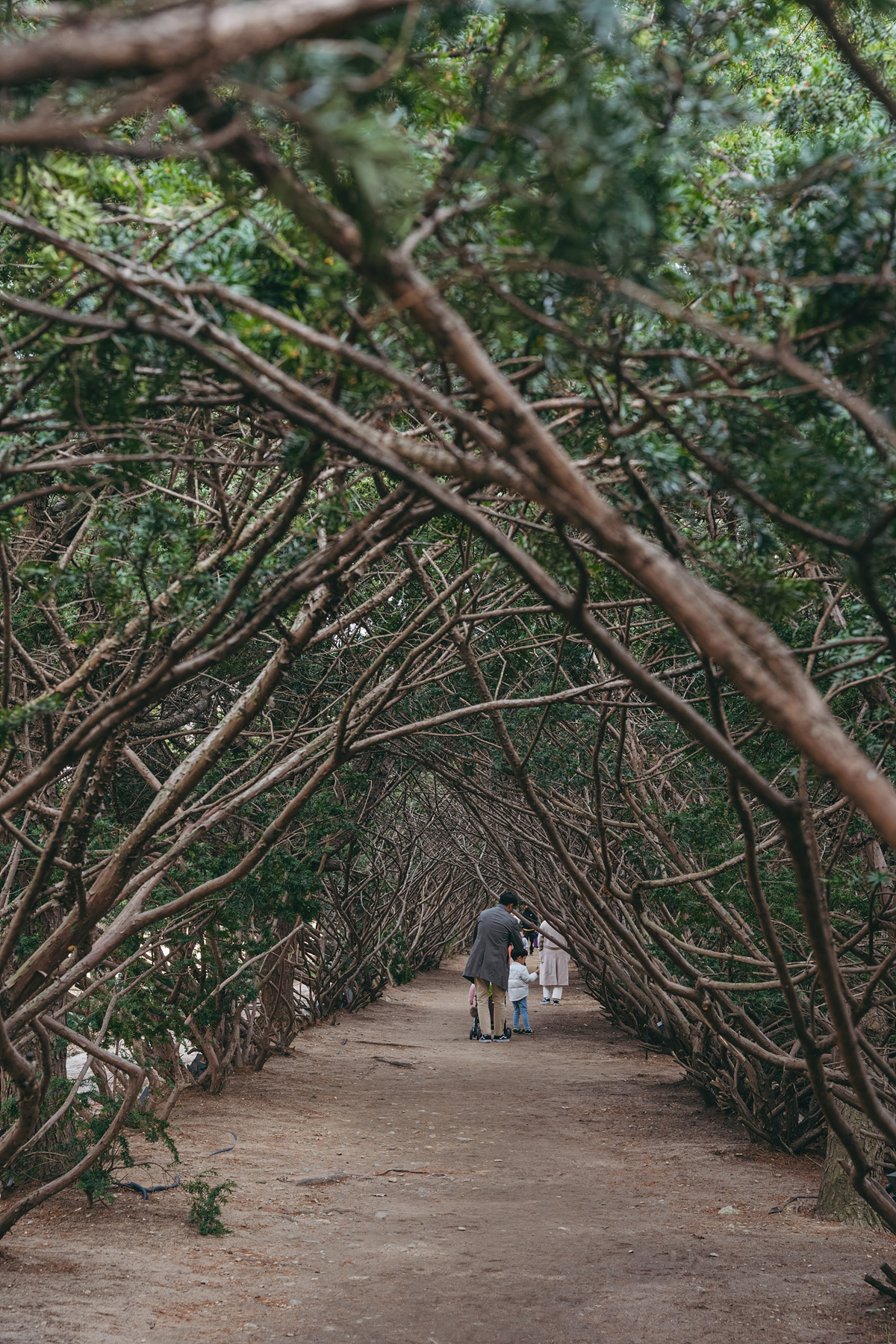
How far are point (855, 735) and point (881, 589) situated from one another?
121 centimetres

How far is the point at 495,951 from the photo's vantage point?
565 inches

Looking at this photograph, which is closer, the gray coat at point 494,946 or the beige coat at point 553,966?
the gray coat at point 494,946

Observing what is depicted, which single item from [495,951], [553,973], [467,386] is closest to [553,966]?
[553,973]

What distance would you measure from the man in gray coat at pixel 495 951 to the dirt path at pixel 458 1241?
3.67 m

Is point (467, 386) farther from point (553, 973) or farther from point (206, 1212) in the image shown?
point (553, 973)

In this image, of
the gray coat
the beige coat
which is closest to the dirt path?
the gray coat

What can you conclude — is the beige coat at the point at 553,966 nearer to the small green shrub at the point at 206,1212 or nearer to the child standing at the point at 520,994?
the child standing at the point at 520,994

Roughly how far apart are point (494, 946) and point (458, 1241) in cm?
826

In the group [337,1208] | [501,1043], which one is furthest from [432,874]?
[337,1208]

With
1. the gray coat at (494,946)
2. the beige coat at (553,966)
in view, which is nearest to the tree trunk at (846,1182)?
the gray coat at (494,946)

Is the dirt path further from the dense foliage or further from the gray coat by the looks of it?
the gray coat

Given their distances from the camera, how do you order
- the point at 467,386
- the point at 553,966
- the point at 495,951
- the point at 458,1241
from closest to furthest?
1. the point at 467,386
2. the point at 458,1241
3. the point at 495,951
4. the point at 553,966

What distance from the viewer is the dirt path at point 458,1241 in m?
4.76

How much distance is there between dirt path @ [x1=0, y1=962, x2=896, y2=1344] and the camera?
476cm
